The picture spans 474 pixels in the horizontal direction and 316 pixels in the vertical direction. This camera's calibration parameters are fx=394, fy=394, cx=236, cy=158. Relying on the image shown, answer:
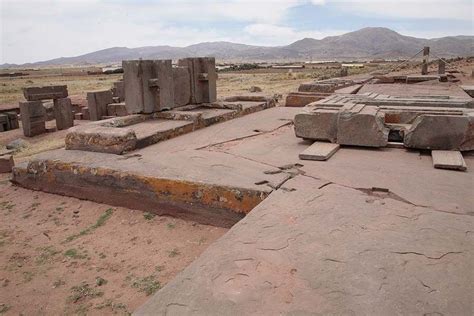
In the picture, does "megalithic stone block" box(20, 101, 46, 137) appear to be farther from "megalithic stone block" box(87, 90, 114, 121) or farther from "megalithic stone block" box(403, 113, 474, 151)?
"megalithic stone block" box(403, 113, 474, 151)

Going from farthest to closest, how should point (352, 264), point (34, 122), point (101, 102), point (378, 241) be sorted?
point (101, 102) < point (34, 122) < point (378, 241) < point (352, 264)

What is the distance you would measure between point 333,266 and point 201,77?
6.91 metres

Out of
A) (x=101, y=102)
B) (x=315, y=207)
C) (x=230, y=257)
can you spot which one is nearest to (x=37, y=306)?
(x=230, y=257)

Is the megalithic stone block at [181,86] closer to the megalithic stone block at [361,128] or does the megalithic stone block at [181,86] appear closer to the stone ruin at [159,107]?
the stone ruin at [159,107]

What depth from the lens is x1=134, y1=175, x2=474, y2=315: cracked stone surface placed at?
1884 millimetres

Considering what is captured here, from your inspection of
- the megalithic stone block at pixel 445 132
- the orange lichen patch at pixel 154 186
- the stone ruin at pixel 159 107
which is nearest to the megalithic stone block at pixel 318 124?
the megalithic stone block at pixel 445 132

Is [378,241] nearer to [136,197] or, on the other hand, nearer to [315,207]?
[315,207]

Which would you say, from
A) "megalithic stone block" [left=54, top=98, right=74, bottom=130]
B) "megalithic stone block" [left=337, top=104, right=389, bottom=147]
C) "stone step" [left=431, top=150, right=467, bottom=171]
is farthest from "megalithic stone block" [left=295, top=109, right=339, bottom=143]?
"megalithic stone block" [left=54, top=98, right=74, bottom=130]

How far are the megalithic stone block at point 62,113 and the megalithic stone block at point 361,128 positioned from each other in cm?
1021

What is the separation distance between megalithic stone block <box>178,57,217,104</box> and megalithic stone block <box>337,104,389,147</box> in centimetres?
437

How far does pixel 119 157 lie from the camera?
5031mm

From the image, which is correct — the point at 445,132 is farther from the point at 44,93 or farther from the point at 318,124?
the point at 44,93

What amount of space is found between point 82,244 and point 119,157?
4.94 ft

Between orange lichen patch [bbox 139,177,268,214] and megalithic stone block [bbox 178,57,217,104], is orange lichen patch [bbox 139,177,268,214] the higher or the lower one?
the lower one
